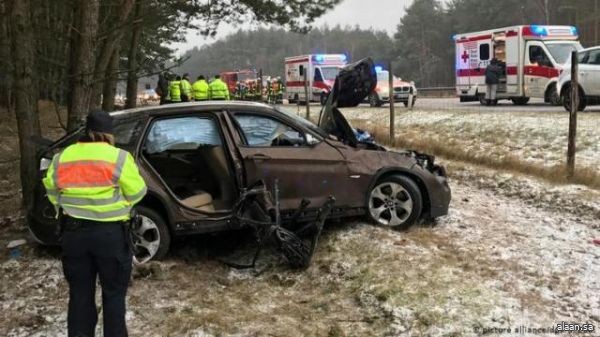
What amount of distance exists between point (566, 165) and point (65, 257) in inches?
293

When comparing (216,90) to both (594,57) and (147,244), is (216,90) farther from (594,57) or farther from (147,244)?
(147,244)

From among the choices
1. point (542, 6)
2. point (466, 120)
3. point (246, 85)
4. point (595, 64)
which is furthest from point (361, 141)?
point (542, 6)

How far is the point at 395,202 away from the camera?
633cm

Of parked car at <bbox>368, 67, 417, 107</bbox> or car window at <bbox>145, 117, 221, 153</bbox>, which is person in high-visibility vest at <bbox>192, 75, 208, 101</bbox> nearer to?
parked car at <bbox>368, 67, 417, 107</bbox>

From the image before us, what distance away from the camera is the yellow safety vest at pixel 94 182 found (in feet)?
12.3

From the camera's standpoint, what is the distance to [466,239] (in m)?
6.10

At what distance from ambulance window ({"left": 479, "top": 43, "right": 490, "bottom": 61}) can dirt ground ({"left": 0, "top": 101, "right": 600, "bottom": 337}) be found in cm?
1601

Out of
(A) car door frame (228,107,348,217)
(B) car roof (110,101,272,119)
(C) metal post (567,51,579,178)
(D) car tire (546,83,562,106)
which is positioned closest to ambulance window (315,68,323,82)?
(D) car tire (546,83,562,106)

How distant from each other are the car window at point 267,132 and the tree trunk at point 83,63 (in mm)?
2305

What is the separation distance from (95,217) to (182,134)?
2.51 m

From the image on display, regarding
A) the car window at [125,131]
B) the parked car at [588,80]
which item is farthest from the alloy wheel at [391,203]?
the parked car at [588,80]

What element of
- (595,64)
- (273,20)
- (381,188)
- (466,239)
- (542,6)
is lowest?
(466,239)

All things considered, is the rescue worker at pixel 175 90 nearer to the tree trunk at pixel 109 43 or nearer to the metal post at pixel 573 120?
the tree trunk at pixel 109 43

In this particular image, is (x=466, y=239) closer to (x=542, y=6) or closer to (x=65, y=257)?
(x=65, y=257)
